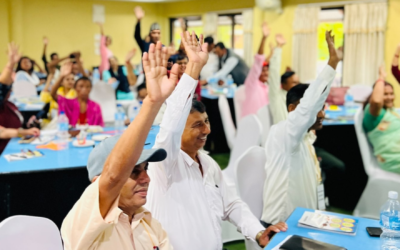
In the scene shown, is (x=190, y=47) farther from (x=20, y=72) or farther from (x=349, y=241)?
(x=20, y=72)

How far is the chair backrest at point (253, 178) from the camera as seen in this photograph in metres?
2.77

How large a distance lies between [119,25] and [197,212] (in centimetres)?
1286

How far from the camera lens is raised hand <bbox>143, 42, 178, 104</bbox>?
126cm

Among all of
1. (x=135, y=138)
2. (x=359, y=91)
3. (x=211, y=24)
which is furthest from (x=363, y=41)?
(x=135, y=138)

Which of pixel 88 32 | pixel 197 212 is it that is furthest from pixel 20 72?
pixel 197 212

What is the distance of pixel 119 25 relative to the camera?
1403 centimetres

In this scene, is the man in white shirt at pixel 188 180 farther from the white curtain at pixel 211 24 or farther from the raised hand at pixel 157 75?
the white curtain at pixel 211 24

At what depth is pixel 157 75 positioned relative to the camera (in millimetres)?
1296

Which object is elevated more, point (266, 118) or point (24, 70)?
point (24, 70)

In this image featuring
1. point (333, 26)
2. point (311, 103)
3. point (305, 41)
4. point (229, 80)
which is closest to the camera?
point (311, 103)

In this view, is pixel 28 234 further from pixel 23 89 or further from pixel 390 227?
pixel 23 89

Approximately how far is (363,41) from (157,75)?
827cm

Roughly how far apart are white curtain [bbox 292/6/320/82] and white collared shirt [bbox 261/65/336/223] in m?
7.22

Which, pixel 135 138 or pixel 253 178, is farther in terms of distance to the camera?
pixel 253 178
